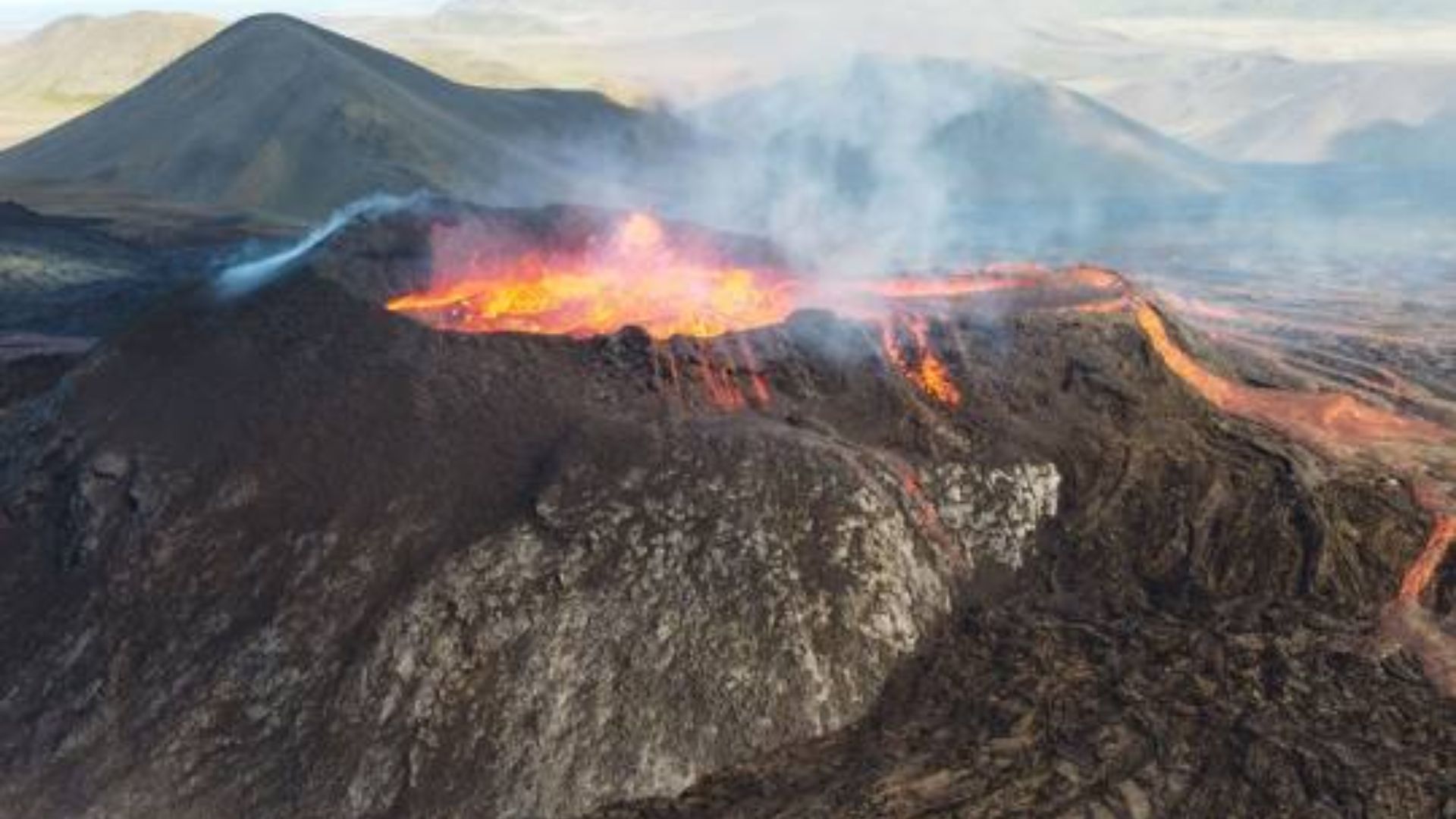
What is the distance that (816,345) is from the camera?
25.5 meters

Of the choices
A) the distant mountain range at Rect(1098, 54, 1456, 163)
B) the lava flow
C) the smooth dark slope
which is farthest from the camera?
the distant mountain range at Rect(1098, 54, 1456, 163)

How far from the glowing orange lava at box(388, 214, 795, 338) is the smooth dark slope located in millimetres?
46272

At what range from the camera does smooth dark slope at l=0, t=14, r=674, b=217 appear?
3000 inches

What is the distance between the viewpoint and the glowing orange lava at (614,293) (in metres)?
26.1

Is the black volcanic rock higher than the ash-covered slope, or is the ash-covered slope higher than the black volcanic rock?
the ash-covered slope

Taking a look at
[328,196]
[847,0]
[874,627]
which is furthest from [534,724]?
[847,0]

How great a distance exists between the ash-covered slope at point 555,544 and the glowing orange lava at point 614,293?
4.29 feet

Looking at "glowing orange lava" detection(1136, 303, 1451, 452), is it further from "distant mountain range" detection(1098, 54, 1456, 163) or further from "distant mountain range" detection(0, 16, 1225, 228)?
"distant mountain range" detection(1098, 54, 1456, 163)

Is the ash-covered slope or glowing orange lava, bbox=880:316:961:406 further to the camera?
glowing orange lava, bbox=880:316:961:406

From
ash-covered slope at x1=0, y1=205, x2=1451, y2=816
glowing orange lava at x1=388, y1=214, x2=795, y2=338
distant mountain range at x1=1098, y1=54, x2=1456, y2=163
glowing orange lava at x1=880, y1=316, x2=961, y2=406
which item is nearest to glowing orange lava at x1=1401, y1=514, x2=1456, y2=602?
ash-covered slope at x1=0, y1=205, x2=1451, y2=816

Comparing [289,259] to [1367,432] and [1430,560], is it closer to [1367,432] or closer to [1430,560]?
[1430,560]

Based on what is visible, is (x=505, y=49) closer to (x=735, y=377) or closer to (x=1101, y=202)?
(x=1101, y=202)

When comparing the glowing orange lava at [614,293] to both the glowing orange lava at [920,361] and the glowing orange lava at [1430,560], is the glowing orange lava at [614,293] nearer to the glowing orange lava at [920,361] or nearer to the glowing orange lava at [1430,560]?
the glowing orange lava at [920,361]

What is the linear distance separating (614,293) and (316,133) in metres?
57.2
